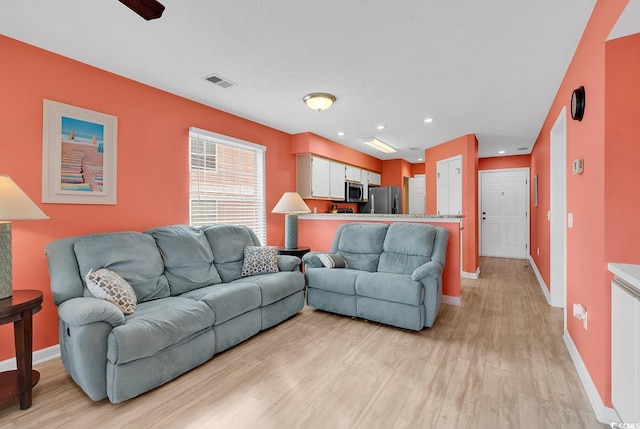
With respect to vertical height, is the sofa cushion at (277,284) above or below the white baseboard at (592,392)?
above

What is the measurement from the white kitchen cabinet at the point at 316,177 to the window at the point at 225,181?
2.66 ft

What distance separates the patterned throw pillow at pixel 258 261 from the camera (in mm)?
3359

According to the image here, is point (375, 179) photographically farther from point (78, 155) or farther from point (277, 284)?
point (78, 155)

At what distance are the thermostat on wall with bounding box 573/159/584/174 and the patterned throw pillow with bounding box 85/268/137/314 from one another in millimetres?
3430

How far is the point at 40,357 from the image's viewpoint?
2424mm

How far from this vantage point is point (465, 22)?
2.05 meters

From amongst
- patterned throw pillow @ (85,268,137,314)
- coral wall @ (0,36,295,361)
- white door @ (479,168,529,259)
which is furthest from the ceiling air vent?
white door @ (479,168,529,259)

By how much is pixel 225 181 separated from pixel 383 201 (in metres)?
3.72

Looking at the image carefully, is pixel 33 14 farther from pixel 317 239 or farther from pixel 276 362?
pixel 317 239

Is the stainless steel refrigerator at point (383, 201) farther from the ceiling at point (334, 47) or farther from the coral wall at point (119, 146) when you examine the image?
the coral wall at point (119, 146)

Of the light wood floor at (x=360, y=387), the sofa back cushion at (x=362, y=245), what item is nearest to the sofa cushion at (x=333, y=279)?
the sofa back cushion at (x=362, y=245)

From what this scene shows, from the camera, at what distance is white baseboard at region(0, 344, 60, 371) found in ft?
7.44

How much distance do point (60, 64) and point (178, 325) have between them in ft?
7.83

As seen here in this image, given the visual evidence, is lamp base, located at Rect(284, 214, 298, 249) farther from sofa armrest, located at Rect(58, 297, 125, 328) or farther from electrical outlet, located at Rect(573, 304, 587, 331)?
electrical outlet, located at Rect(573, 304, 587, 331)
